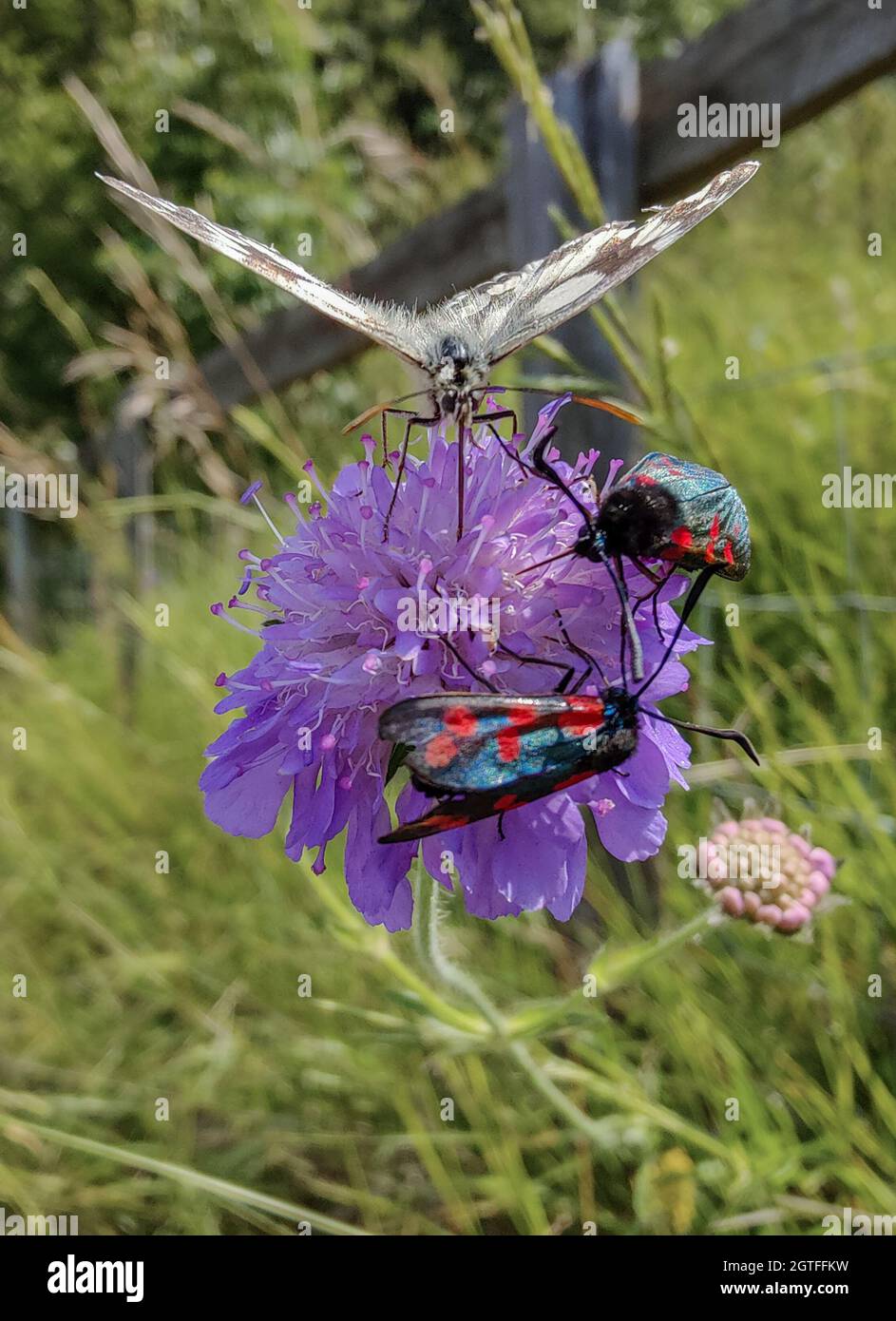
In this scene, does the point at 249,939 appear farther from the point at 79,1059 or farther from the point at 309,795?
the point at 309,795

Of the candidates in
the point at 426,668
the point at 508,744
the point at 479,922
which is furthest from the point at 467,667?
the point at 479,922

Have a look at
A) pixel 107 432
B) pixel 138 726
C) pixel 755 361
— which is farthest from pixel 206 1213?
pixel 107 432

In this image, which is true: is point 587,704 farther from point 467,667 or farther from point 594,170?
point 594,170

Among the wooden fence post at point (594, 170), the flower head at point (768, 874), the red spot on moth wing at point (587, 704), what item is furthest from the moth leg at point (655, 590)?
the wooden fence post at point (594, 170)

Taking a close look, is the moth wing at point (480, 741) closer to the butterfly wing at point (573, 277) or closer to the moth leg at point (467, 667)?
the moth leg at point (467, 667)

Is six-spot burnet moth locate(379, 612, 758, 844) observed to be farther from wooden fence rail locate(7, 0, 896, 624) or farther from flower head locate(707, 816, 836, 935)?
wooden fence rail locate(7, 0, 896, 624)
